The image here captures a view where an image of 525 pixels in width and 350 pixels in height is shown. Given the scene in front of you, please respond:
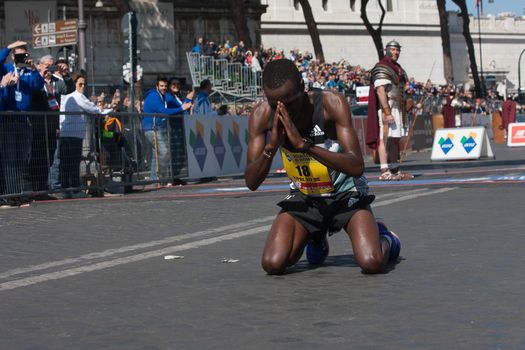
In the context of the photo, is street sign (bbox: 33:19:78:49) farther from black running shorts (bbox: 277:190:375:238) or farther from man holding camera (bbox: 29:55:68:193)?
black running shorts (bbox: 277:190:375:238)

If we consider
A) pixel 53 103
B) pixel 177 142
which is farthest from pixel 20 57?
pixel 177 142

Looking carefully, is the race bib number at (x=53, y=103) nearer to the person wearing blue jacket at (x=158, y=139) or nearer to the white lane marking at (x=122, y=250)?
the person wearing blue jacket at (x=158, y=139)

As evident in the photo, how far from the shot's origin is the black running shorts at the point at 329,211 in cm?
910

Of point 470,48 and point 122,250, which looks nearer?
point 122,250

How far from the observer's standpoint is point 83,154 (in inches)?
774

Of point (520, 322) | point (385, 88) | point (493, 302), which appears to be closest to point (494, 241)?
point (493, 302)

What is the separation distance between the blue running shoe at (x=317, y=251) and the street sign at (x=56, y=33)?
20773mm

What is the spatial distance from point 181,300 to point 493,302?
1.84 metres

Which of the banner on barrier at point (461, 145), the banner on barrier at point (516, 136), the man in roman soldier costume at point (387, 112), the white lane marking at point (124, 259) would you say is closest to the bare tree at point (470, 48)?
the banner on barrier at point (516, 136)

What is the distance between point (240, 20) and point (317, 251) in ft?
139

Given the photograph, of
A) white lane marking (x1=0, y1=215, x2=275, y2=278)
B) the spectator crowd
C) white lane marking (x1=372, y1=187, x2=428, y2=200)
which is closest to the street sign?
the spectator crowd

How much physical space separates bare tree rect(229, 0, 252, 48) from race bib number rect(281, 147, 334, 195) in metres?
41.8

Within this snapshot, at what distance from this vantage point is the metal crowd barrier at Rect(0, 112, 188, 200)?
17797 millimetres

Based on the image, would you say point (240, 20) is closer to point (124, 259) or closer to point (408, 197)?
point (408, 197)
